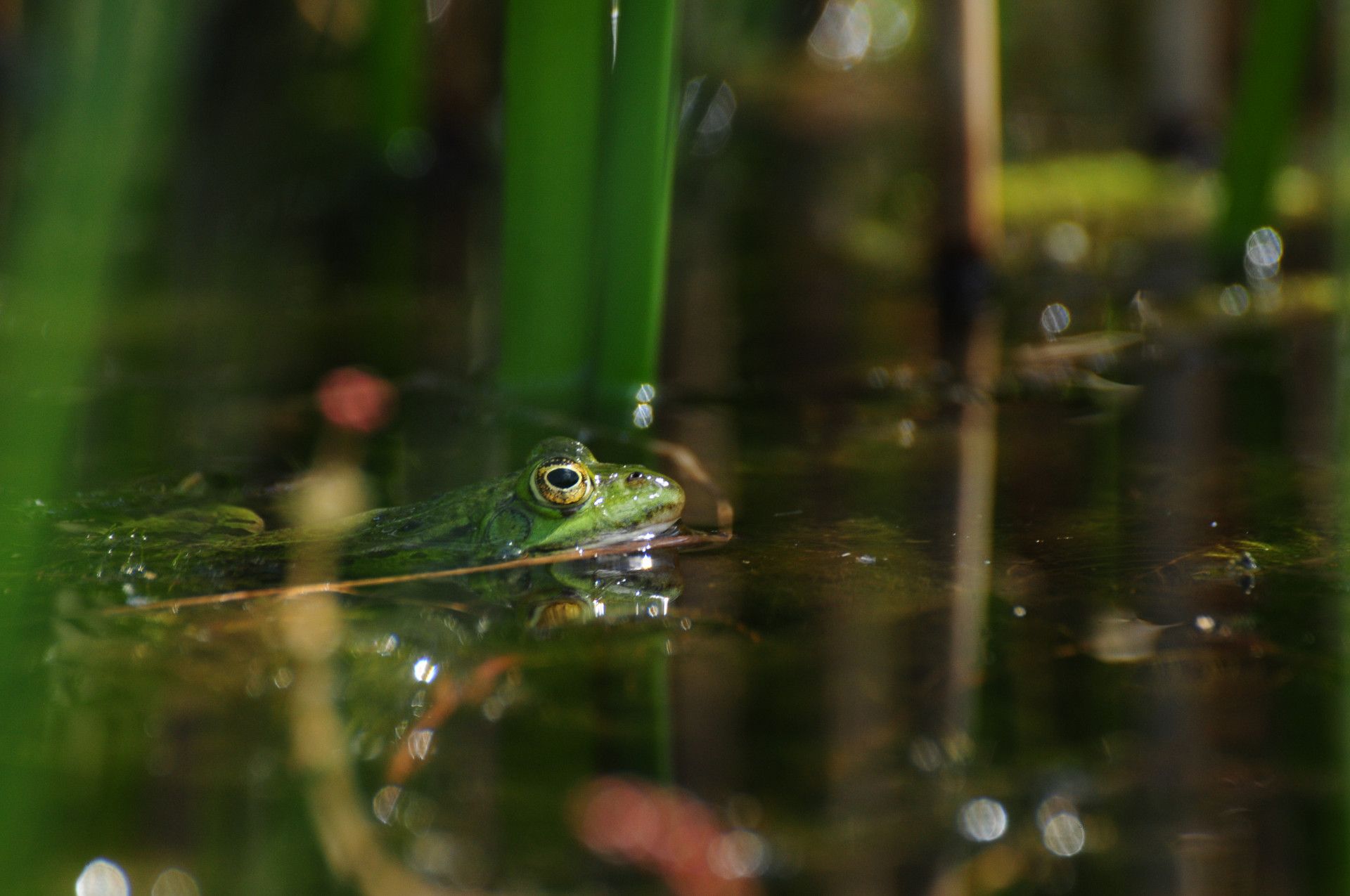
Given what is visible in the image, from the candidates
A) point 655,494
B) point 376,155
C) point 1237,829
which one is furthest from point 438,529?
point 376,155

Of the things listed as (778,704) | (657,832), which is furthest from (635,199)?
(657,832)

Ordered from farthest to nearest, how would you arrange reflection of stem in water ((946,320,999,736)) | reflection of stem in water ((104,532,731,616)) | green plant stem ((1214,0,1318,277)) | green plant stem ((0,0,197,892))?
green plant stem ((1214,0,1318,277)) → reflection of stem in water ((104,532,731,616)) → reflection of stem in water ((946,320,999,736)) → green plant stem ((0,0,197,892))

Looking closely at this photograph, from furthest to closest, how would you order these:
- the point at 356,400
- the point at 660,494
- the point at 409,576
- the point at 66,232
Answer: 1. the point at 356,400
2. the point at 660,494
3. the point at 409,576
4. the point at 66,232

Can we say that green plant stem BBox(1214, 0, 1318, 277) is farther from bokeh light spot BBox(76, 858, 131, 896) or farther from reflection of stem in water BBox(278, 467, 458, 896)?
bokeh light spot BBox(76, 858, 131, 896)

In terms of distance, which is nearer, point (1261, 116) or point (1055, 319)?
point (1261, 116)

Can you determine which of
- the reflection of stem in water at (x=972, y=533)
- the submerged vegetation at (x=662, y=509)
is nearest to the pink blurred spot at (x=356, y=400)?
the submerged vegetation at (x=662, y=509)

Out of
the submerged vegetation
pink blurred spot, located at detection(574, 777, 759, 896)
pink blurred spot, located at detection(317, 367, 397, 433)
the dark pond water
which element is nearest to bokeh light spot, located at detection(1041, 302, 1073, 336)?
the submerged vegetation

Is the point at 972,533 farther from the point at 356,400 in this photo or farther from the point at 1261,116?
the point at 1261,116

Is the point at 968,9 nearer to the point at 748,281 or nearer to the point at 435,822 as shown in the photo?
the point at 748,281
